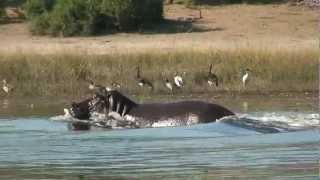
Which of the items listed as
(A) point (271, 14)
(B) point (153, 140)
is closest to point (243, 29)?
(A) point (271, 14)

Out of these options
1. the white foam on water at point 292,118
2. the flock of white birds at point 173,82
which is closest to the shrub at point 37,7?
the flock of white birds at point 173,82

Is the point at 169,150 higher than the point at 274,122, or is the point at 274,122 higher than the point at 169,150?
the point at 169,150

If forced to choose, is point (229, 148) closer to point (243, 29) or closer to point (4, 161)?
point (4, 161)

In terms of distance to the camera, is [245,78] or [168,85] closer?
[168,85]

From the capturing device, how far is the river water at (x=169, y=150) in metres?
11.4

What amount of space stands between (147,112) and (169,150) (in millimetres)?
4169

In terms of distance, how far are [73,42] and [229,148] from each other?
86.7 ft

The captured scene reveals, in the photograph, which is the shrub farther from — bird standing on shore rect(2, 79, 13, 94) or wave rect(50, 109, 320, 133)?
wave rect(50, 109, 320, 133)

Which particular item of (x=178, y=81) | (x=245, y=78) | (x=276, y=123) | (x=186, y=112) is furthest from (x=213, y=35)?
(x=276, y=123)

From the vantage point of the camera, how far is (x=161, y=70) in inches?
1172

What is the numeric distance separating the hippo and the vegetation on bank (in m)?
8.68

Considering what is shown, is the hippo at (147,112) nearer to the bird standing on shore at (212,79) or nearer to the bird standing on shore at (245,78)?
the bird standing on shore at (212,79)

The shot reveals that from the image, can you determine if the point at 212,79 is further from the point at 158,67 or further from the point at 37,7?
the point at 37,7

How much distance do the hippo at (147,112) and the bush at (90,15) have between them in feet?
77.0
